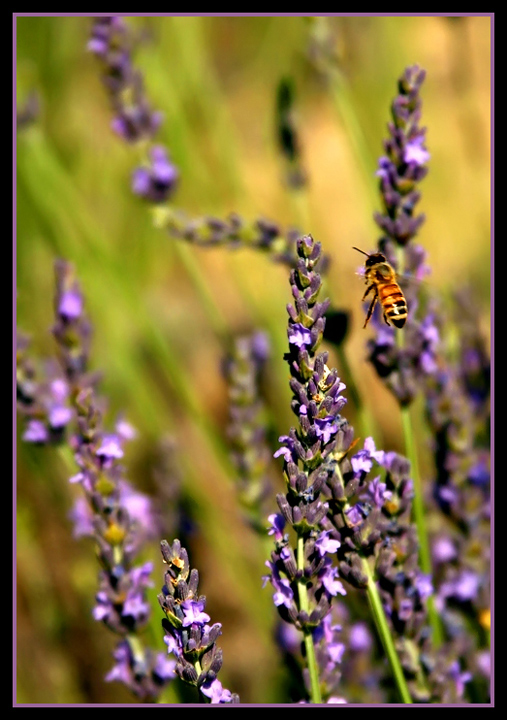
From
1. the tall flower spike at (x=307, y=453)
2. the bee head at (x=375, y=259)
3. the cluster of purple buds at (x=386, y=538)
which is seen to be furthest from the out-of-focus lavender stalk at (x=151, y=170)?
the tall flower spike at (x=307, y=453)

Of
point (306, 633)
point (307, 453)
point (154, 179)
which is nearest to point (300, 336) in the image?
point (307, 453)

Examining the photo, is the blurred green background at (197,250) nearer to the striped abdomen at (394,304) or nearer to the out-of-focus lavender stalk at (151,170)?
the out-of-focus lavender stalk at (151,170)

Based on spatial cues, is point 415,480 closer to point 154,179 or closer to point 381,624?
point 381,624

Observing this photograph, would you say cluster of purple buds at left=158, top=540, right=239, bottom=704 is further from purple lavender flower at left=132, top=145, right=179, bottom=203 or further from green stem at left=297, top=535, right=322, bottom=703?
purple lavender flower at left=132, top=145, right=179, bottom=203

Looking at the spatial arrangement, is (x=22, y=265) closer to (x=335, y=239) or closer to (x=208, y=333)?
(x=208, y=333)

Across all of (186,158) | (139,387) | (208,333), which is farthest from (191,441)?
(186,158)
